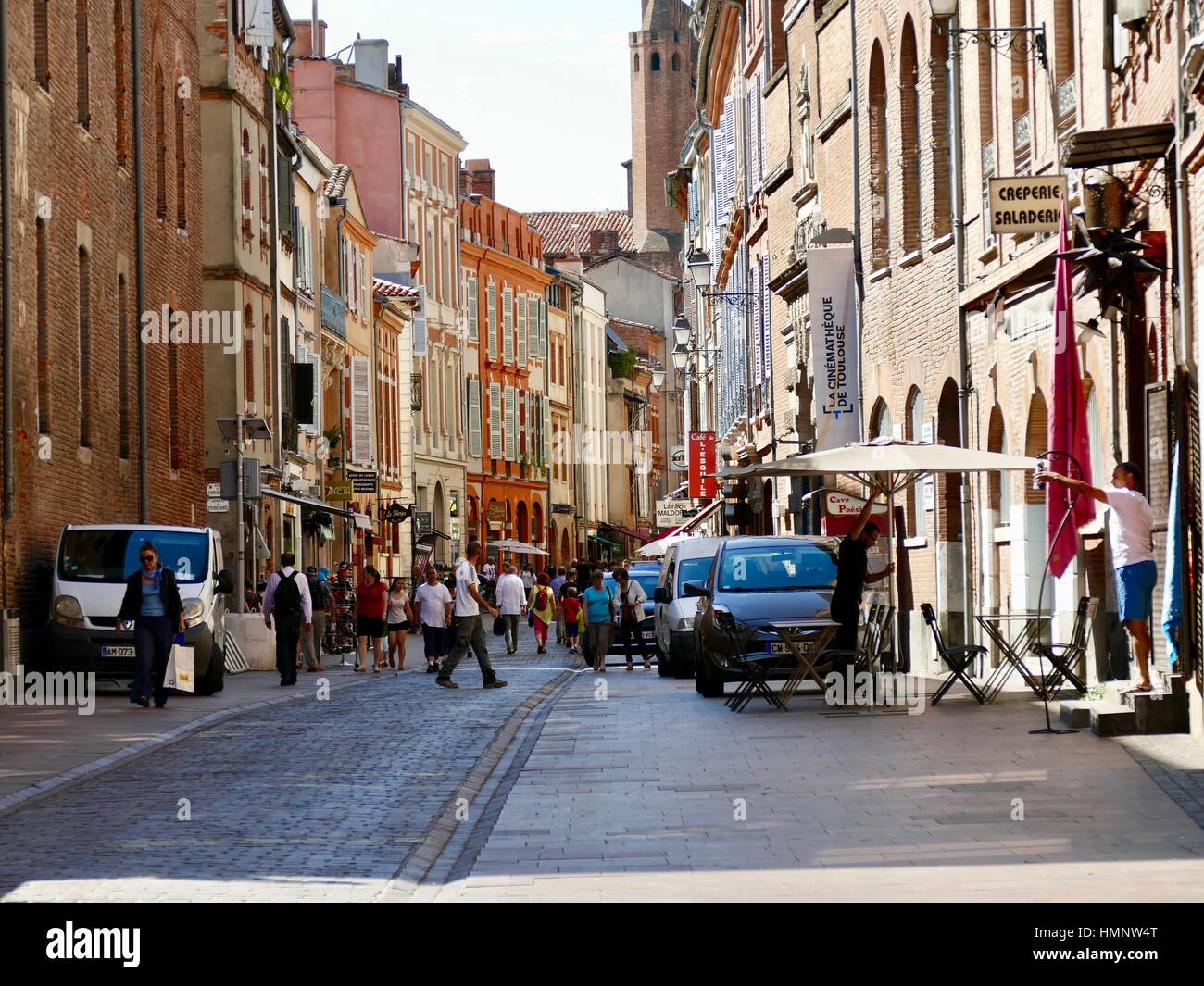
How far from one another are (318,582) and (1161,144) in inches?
872

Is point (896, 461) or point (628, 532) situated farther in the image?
point (628, 532)

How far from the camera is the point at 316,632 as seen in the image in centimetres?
3503

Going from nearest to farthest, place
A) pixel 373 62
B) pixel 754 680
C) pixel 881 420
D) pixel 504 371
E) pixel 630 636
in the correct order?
pixel 754 680
pixel 881 420
pixel 630 636
pixel 373 62
pixel 504 371

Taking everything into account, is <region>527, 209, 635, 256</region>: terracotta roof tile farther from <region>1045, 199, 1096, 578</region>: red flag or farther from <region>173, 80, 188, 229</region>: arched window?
<region>1045, 199, 1096, 578</region>: red flag

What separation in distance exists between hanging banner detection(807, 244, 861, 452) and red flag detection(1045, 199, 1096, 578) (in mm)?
16016

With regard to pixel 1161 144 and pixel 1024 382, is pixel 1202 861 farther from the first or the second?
pixel 1024 382

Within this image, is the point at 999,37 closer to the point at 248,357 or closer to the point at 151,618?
the point at 151,618

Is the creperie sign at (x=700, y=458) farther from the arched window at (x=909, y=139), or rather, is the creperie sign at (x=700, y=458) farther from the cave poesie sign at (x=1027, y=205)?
the cave poesie sign at (x=1027, y=205)

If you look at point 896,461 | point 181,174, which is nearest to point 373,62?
point 181,174

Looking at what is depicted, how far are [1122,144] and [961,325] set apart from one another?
1003cm

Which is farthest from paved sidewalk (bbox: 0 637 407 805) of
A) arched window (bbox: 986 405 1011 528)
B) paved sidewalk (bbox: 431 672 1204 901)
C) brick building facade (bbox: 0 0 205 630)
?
arched window (bbox: 986 405 1011 528)

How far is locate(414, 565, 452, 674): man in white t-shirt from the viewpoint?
3450 cm

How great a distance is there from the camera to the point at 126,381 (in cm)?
3528

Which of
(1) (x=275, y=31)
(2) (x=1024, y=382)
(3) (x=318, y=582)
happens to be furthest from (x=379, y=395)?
(2) (x=1024, y=382)
